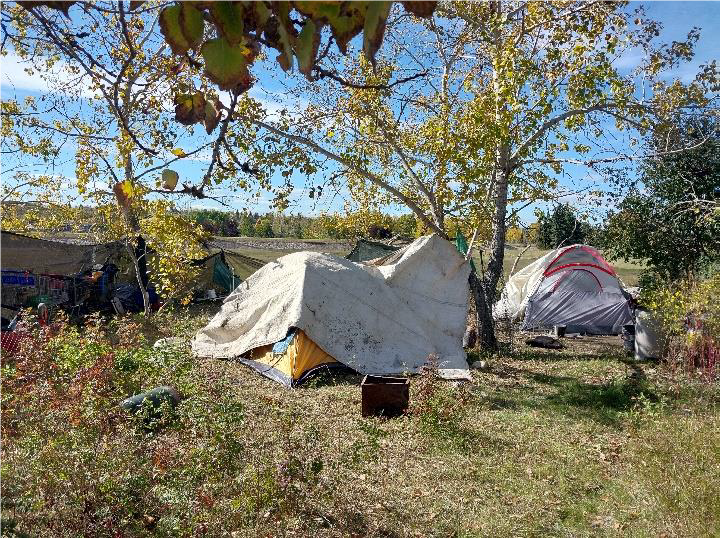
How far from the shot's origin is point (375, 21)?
118cm

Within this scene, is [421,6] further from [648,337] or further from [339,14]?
[648,337]

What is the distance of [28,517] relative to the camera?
11.4 ft

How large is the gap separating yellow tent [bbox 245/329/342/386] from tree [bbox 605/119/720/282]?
270 inches

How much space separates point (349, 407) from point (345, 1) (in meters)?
5.93

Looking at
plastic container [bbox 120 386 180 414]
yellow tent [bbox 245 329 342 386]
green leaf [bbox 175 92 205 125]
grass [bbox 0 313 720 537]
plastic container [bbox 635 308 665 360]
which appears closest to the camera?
green leaf [bbox 175 92 205 125]

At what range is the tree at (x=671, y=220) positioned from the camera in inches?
472

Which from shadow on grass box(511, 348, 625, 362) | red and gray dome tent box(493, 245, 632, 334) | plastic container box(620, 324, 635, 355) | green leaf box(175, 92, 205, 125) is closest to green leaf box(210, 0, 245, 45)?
green leaf box(175, 92, 205, 125)

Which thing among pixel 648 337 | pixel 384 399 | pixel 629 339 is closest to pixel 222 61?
pixel 384 399

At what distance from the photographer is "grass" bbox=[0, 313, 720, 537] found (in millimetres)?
3559

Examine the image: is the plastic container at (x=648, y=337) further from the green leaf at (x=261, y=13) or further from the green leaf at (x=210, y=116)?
the green leaf at (x=261, y=13)

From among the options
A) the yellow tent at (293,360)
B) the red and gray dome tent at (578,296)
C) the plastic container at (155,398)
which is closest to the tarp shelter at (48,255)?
the yellow tent at (293,360)

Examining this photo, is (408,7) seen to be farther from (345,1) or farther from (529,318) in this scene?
(529,318)

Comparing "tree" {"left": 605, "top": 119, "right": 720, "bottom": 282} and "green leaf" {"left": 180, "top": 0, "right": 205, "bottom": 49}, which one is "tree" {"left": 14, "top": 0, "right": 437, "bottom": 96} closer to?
"green leaf" {"left": 180, "top": 0, "right": 205, "bottom": 49}

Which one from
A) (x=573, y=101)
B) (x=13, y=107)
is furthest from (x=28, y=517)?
(x=573, y=101)
